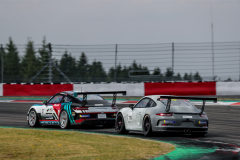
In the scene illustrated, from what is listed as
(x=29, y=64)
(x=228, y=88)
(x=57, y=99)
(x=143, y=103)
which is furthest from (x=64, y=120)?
(x=29, y=64)

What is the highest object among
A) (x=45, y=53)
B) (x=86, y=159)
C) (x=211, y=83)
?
(x=45, y=53)

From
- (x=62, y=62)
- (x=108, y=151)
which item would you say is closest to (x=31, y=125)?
(x=108, y=151)

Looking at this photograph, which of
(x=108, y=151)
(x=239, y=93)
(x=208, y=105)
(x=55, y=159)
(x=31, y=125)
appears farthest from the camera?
(x=239, y=93)

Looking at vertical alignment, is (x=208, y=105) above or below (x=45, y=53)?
below

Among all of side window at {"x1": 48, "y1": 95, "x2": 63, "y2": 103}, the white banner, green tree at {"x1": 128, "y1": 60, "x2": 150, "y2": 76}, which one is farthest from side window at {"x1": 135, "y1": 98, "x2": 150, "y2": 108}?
green tree at {"x1": 128, "y1": 60, "x2": 150, "y2": 76}

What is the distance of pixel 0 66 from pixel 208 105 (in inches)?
467

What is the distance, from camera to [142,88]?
23844 mm

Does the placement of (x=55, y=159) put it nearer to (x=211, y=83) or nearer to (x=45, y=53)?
(x=211, y=83)

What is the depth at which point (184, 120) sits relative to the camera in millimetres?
10883

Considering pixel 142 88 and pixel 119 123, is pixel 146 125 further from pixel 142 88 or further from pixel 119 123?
pixel 142 88

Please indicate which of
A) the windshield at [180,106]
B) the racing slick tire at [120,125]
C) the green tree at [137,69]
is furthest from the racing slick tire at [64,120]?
the green tree at [137,69]

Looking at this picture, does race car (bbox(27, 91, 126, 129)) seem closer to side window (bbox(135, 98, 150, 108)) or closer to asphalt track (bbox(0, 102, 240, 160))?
asphalt track (bbox(0, 102, 240, 160))

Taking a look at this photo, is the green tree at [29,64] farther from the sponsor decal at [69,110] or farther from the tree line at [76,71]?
the sponsor decal at [69,110]

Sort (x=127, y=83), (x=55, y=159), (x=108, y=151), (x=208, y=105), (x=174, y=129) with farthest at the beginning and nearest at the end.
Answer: (x=127, y=83) → (x=208, y=105) → (x=174, y=129) → (x=108, y=151) → (x=55, y=159)
